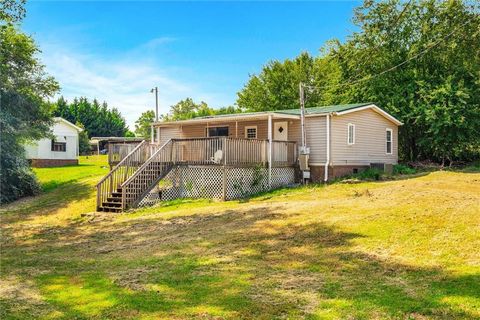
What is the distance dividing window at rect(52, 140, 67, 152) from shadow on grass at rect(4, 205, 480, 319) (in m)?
29.7

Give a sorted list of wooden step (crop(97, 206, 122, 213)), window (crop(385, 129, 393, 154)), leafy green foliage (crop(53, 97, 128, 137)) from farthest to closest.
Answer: leafy green foliage (crop(53, 97, 128, 137)) → window (crop(385, 129, 393, 154)) → wooden step (crop(97, 206, 122, 213))

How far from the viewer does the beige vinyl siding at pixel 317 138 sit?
19719mm

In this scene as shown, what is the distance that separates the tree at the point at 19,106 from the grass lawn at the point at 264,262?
26.6 ft

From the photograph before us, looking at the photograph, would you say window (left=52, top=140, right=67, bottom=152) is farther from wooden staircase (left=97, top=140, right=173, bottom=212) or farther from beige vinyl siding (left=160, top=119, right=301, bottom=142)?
wooden staircase (left=97, top=140, right=173, bottom=212)

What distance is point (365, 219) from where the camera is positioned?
10.0m

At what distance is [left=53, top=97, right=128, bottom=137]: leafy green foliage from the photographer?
7394cm

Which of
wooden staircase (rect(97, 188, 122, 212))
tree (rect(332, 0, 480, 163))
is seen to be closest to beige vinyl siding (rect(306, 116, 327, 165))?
tree (rect(332, 0, 480, 163))

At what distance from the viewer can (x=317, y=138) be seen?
65.4 feet

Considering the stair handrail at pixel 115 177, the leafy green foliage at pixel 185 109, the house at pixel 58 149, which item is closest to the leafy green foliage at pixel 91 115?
the leafy green foliage at pixel 185 109

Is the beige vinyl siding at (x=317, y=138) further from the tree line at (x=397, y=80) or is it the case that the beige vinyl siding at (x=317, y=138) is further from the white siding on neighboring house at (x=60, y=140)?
the white siding on neighboring house at (x=60, y=140)

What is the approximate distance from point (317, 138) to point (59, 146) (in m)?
26.6

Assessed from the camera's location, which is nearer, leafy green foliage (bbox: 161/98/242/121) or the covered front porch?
the covered front porch

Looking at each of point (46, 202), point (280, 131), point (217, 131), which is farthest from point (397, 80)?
point (46, 202)

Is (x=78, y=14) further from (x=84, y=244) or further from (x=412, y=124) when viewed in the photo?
(x=412, y=124)
